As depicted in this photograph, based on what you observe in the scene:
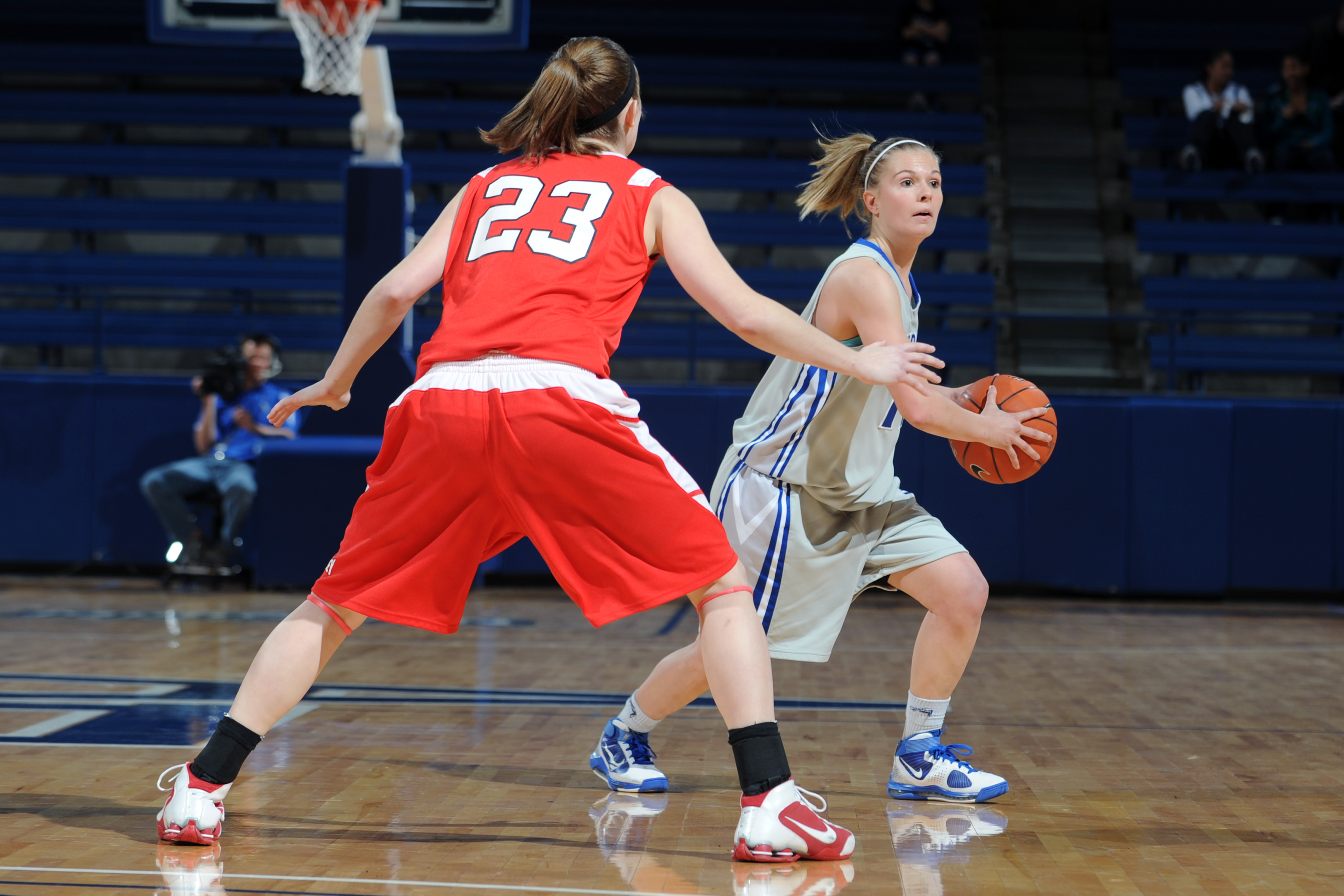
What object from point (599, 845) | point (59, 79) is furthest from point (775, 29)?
point (599, 845)

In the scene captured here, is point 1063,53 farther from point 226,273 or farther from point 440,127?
point 226,273

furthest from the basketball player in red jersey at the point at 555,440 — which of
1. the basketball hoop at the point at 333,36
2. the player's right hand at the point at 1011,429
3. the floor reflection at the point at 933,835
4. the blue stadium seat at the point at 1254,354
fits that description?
the blue stadium seat at the point at 1254,354

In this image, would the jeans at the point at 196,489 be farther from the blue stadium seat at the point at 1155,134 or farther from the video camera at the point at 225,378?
the blue stadium seat at the point at 1155,134

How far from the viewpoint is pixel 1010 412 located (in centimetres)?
310

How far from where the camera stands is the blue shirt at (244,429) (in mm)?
8453

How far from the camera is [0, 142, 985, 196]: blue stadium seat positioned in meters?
11.9

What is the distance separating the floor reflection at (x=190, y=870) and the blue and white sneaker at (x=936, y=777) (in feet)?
5.49

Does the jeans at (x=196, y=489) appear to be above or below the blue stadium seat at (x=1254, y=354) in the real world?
below

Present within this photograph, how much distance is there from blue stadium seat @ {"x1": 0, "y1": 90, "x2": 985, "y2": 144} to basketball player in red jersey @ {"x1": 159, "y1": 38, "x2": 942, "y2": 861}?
32.1 feet

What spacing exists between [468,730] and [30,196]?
9.84m

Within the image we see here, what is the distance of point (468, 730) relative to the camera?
415 centimetres

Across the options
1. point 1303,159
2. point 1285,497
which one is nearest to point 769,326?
point 1285,497

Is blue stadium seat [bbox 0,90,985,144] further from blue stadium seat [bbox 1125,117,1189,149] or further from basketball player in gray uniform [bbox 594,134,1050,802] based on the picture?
basketball player in gray uniform [bbox 594,134,1050,802]

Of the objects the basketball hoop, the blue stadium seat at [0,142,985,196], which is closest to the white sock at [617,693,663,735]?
the basketball hoop
